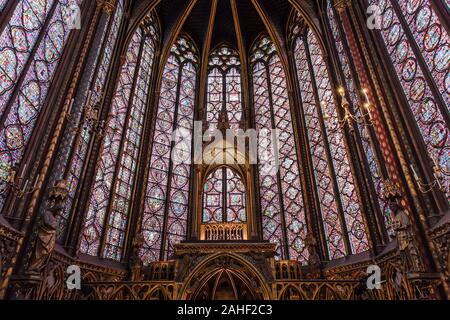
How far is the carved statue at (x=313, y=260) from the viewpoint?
32.8ft

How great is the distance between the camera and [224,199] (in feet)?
44.7

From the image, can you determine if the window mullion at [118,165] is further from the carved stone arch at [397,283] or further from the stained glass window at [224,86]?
the carved stone arch at [397,283]

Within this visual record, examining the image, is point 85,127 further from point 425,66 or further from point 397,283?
point 397,283

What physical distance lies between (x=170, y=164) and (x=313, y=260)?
718 centimetres

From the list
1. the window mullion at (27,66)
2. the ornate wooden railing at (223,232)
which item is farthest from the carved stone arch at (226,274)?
the window mullion at (27,66)

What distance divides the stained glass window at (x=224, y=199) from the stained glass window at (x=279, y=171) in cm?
104

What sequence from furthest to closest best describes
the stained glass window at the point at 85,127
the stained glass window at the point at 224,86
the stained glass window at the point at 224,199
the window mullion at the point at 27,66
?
the stained glass window at the point at 224,86
the stained glass window at the point at 224,199
the stained glass window at the point at 85,127
the window mullion at the point at 27,66

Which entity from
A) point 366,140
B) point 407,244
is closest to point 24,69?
point 407,244

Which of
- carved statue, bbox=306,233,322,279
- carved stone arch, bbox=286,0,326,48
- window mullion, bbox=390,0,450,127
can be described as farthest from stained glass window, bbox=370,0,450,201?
carved stone arch, bbox=286,0,326,48

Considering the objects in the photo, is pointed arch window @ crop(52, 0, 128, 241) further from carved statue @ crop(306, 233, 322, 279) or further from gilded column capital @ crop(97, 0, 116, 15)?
carved statue @ crop(306, 233, 322, 279)

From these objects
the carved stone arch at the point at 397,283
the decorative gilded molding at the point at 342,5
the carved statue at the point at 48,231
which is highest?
the decorative gilded molding at the point at 342,5

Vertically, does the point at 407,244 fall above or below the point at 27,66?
below

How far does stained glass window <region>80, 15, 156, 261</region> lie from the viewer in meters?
10.6

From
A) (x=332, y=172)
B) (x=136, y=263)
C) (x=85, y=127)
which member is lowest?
(x=136, y=263)
